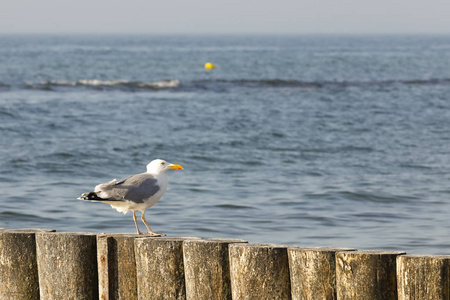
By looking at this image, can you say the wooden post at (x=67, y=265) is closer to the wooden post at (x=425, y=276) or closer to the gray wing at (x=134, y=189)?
the gray wing at (x=134, y=189)

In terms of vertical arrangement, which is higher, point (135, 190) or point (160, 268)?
point (135, 190)

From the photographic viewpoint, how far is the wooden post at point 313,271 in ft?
16.2

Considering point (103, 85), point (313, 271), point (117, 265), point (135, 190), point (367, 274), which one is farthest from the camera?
point (103, 85)

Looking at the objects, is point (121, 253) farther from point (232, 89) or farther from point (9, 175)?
point (232, 89)

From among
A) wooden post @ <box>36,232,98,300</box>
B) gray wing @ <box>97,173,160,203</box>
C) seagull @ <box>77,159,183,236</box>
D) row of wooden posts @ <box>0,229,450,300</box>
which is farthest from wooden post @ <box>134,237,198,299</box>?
gray wing @ <box>97,173,160,203</box>

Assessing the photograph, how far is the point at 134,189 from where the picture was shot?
6.41 metres

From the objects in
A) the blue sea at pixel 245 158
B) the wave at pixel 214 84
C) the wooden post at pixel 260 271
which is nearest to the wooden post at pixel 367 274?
the wooden post at pixel 260 271

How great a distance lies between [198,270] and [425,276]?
152cm

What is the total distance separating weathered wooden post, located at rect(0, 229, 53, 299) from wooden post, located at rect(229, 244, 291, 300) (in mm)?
1557

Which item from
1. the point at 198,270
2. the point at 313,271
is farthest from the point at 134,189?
the point at 313,271

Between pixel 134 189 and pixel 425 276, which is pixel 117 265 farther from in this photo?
pixel 425 276

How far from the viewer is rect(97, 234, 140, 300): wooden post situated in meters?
5.47

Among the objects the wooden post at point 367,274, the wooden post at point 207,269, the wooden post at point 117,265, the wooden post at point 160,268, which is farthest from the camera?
the wooden post at point 117,265

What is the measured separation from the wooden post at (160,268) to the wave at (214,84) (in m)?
32.6
